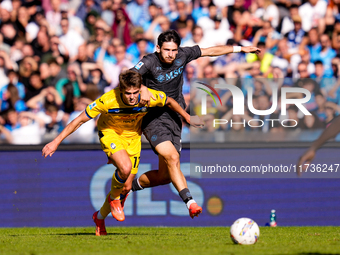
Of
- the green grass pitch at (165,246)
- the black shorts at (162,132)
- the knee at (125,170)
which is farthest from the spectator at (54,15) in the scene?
the green grass pitch at (165,246)

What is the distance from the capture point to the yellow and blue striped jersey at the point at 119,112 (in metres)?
7.11

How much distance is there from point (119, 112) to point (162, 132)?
674 millimetres

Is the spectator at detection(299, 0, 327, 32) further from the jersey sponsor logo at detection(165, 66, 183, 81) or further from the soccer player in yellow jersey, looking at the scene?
the soccer player in yellow jersey

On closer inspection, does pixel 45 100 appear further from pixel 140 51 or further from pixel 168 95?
pixel 168 95

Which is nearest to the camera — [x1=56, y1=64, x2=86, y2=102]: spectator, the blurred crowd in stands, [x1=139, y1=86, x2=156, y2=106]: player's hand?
[x1=139, y1=86, x2=156, y2=106]: player's hand

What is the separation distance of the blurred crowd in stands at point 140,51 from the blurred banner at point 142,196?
1.77 feet

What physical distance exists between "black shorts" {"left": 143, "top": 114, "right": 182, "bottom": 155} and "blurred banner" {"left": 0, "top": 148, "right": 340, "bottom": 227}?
8.64 ft

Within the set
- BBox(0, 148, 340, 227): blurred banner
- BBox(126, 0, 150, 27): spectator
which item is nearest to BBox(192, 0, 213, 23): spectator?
BBox(126, 0, 150, 27): spectator

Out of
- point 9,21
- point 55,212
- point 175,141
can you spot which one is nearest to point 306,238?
point 175,141

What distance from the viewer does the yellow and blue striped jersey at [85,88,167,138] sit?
280 inches

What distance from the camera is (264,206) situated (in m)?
10.3

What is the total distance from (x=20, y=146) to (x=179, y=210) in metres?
3.28

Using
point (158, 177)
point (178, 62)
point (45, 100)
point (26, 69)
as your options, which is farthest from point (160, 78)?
point (26, 69)

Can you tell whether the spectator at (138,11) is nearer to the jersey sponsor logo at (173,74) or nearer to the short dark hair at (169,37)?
the jersey sponsor logo at (173,74)
